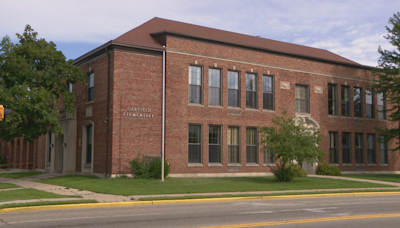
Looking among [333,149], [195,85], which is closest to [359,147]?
[333,149]

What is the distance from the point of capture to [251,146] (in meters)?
31.0

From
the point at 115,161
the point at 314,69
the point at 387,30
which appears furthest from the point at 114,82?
the point at 387,30

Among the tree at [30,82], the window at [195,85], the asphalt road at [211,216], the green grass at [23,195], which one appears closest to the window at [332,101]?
the window at [195,85]

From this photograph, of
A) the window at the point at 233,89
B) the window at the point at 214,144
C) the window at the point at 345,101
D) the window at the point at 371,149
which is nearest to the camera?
the window at the point at 214,144

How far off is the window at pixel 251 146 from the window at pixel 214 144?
2483 millimetres

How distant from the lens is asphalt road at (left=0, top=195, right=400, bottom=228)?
35.0ft

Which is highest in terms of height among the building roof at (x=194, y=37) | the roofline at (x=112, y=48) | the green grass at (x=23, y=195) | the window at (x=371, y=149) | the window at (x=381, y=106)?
the building roof at (x=194, y=37)

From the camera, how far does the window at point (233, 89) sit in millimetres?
30281

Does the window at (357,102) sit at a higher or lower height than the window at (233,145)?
higher

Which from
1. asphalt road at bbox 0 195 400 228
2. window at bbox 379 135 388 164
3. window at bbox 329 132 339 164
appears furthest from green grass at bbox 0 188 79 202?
window at bbox 379 135 388 164

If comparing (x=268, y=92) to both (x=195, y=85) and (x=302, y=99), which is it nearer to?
(x=302, y=99)

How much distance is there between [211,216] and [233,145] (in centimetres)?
1810

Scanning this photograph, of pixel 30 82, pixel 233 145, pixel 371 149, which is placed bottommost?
pixel 371 149

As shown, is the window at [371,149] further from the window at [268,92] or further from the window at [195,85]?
the window at [195,85]
